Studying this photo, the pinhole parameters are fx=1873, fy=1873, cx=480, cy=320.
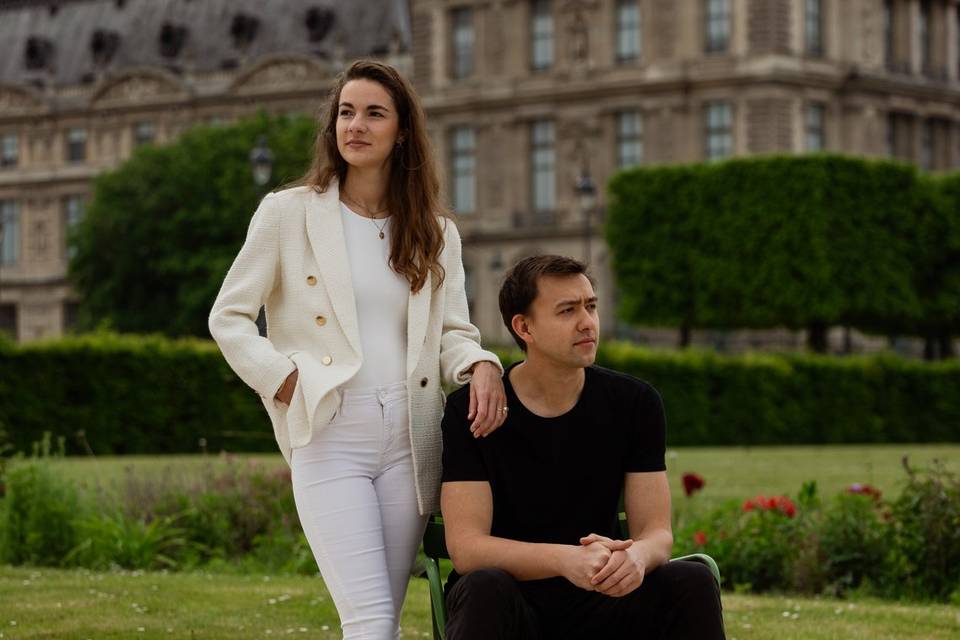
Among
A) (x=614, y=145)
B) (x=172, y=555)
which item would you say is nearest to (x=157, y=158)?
(x=614, y=145)

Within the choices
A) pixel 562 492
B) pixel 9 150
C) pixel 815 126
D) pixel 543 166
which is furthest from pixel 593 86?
pixel 562 492

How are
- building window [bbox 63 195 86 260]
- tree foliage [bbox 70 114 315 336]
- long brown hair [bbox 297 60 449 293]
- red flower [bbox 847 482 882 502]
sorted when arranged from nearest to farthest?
long brown hair [bbox 297 60 449 293]
red flower [bbox 847 482 882 502]
tree foliage [bbox 70 114 315 336]
building window [bbox 63 195 86 260]

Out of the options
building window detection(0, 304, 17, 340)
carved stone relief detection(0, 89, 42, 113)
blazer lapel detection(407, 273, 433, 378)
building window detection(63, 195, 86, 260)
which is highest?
carved stone relief detection(0, 89, 42, 113)

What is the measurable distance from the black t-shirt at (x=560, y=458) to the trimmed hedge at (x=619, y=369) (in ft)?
56.3

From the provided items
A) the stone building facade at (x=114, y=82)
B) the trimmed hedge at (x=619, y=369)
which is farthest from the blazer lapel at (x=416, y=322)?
the stone building facade at (x=114, y=82)

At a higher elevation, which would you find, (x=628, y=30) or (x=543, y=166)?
(x=628, y=30)

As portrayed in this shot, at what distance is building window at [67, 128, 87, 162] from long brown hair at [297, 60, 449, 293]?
65.6 metres

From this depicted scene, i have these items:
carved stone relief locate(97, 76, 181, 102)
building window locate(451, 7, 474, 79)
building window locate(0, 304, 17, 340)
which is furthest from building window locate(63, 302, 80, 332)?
building window locate(451, 7, 474, 79)

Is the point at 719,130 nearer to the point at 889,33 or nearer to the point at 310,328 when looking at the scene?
the point at 889,33

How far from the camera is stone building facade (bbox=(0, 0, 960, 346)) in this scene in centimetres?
5231

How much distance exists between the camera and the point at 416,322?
544 centimetres

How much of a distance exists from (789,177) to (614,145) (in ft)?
35.5

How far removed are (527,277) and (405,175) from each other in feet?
1.76

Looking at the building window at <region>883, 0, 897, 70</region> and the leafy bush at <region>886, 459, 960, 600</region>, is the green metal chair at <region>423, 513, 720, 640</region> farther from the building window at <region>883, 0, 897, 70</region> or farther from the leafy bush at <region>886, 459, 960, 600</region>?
the building window at <region>883, 0, 897, 70</region>
